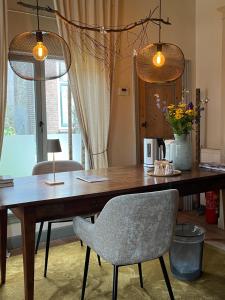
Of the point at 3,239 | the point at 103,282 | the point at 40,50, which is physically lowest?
the point at 103,282

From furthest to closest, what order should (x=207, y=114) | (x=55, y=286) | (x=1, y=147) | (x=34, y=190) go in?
1. (x=207, y=114)
2. (x=1, y=147)
3. (x=55, y=286)
4. (x=34, y=190)

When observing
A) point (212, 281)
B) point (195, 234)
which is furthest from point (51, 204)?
point (212, 281)

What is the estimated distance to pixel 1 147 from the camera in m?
3.27

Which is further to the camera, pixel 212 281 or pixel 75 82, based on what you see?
pixel 75 82

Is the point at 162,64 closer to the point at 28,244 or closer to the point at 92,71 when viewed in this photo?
the point at 92,71

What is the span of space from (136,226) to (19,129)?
2.13m

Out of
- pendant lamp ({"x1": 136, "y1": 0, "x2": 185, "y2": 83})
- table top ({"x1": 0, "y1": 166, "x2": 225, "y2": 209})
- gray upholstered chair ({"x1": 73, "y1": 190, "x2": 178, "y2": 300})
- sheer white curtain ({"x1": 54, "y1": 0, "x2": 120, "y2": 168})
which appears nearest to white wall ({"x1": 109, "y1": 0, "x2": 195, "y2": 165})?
sheer white curtain ({"x1": 54, "y1": 0, "x2": 120, "y2": 168})

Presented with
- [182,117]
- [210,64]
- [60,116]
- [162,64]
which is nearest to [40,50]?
[162,64]

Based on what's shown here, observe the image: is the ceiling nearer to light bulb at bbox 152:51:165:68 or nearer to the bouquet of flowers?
light bulb at bbox 152:51:165:68

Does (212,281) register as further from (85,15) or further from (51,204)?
(85,15)

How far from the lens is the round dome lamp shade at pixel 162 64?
2.97 metres

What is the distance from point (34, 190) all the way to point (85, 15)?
7.70 feet

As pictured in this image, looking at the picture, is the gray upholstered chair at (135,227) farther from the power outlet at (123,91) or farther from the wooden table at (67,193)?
the power outlet at (123,91)

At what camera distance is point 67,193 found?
6.89ft
